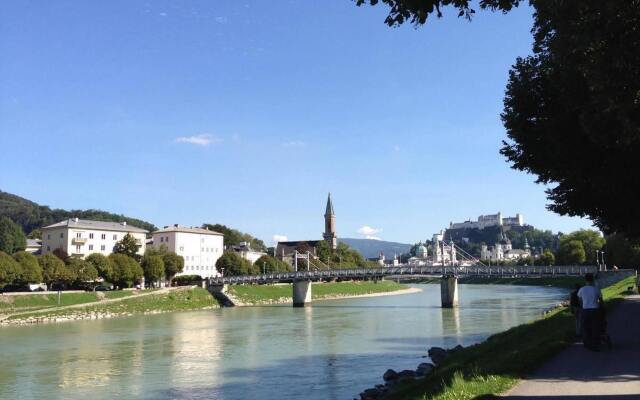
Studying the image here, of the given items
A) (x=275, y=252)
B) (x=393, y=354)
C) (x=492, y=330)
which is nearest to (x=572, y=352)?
(x=393, y=354)

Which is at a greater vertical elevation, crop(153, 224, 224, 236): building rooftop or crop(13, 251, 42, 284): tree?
crop(153, 224, 224, 236): building rooftop

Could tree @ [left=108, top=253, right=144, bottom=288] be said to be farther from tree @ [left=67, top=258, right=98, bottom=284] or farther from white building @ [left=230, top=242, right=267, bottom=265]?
white building @ [left=230, top=242, right=267, bottom=265]

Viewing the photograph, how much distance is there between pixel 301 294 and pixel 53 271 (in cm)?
3144

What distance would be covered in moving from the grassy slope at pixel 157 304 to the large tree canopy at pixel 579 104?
157 ft

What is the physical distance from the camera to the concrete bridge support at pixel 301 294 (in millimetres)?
78300

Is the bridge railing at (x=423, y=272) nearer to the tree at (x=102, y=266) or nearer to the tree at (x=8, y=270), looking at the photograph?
the tree at (x=102, y=266)

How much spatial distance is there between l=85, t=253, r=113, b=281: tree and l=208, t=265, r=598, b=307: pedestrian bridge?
16.6 metres

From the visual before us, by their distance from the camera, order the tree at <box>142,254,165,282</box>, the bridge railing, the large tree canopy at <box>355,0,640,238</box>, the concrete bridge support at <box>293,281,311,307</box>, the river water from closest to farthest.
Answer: the large tree canopy at <box>355,0,640,238</box> → the river water → the bridge railing → the concrete bridge support at <box>293,281,311,307</box> → the tree at <box>142,254,165,282</box>

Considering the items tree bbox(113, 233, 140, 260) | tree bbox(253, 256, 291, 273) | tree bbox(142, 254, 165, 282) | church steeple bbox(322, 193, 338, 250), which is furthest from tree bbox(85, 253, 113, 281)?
church steeple bbox(322, 193, 338, 250)

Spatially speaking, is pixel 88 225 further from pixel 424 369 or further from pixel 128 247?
pixel 424 369

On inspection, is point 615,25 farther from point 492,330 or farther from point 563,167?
point 492,330

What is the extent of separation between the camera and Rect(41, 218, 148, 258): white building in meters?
91.4

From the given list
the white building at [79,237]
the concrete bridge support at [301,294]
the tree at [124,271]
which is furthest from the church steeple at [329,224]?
the tree at [124,271]

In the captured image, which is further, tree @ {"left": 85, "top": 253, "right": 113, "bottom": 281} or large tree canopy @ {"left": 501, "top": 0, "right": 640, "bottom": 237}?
tree @ {"left": 85, "top": 253, "right": 113, "bottom": 281}
